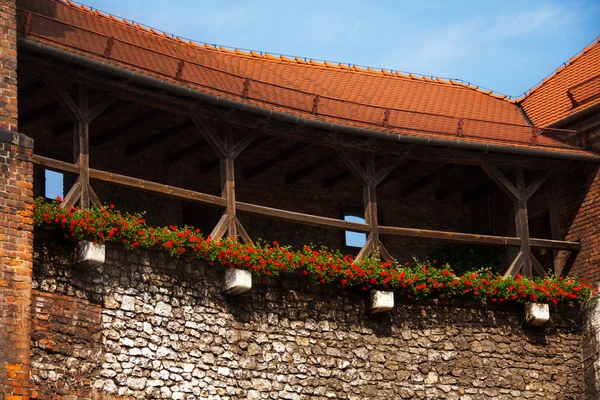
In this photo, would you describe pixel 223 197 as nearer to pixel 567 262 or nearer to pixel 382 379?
pixel 382 379

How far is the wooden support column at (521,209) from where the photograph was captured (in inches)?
810

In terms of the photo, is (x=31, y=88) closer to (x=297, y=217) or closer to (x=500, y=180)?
(x=297, y=217)

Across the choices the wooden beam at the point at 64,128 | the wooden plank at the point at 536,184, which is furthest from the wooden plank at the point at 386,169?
the wooden beam at the point at 64,128

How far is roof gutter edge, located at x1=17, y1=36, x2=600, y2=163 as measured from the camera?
1689 cm

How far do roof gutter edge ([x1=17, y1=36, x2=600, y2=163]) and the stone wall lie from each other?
2.33 metres

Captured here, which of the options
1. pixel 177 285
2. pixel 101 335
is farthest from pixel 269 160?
pixel 101 335

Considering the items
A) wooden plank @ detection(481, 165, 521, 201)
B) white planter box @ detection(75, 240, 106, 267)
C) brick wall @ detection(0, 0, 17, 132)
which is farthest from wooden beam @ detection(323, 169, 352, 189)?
brick wall @ detection(0, 0, 17, 132)

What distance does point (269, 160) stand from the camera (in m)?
21.5

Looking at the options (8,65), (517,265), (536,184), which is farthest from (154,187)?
(536,184)

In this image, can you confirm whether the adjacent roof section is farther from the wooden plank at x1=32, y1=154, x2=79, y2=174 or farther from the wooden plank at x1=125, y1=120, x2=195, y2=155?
the wooden plank at x1=32, y1=154, x2=79, y2=174

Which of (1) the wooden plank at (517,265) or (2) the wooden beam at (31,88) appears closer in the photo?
(2) the wooden beam at (31,88)

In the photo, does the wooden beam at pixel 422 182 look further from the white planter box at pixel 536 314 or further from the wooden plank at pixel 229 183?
the wooden plank at pixel 229 183

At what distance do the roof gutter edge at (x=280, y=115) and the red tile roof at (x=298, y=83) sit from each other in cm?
29

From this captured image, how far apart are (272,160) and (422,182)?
117 inches
